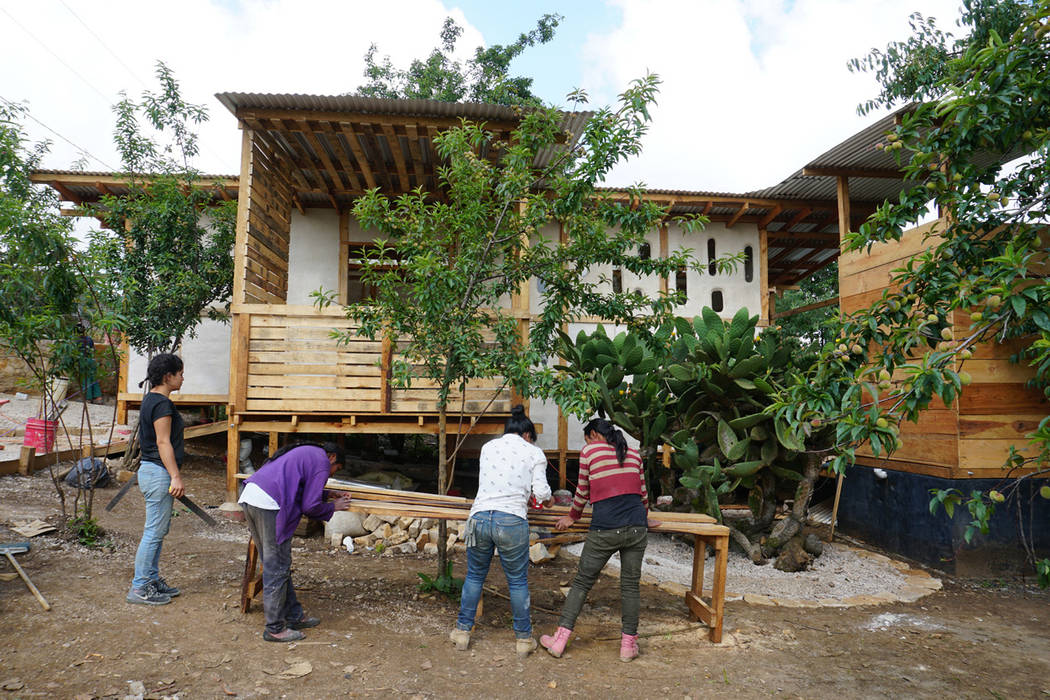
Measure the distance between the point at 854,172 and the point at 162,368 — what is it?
8287 millimetres

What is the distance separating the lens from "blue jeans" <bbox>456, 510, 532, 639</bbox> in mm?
3895

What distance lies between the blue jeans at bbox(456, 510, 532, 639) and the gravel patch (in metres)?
2.29

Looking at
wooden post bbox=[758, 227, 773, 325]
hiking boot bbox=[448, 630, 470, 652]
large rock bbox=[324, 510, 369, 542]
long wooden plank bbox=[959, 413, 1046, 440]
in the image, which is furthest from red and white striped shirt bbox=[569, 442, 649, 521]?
wooden post bbox=[758, 227, 773, 325]

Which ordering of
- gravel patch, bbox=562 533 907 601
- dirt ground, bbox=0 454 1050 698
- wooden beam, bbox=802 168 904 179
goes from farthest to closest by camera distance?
wooden beam, bbox=802 168 904 179 → gravel patch, bbox=562 533 907 601 → dirt ground, bbox=0 454 1050 698

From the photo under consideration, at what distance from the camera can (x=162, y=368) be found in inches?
171

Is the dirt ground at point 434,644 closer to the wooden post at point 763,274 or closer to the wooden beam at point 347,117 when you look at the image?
the wooden beam at point 347,117

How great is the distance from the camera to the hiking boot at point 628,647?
3949 mm

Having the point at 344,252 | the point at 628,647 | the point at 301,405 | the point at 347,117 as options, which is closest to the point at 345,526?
the point at 301,405

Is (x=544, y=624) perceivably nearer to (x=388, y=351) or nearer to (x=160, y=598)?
(x=160, y=598)

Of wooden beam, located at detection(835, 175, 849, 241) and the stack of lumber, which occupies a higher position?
wooden beam, located at detection(835, 175, 849, 241)

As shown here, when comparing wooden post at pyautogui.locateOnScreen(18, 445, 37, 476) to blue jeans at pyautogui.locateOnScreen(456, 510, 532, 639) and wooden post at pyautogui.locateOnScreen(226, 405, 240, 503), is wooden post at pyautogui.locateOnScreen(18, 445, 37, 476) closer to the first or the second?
wooden post at pyautogui.locateOnScreen(226, 405, 240, 503)

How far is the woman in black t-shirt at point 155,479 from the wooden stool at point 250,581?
1.76 feet

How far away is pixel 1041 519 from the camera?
6176mm

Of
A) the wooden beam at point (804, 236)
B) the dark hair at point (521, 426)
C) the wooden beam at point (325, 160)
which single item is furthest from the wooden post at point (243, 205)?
the wooden beam at point (804, 236)
